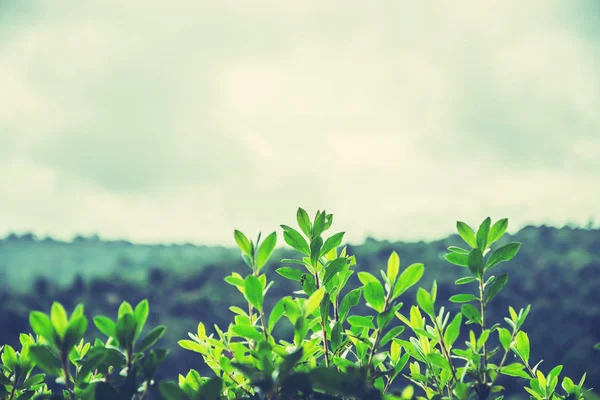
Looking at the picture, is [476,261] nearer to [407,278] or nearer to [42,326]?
[407,278]

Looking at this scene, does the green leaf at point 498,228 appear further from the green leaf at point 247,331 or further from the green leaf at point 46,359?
the green leaf at point 46,359

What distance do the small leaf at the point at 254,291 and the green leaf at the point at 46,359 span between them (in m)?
0.34

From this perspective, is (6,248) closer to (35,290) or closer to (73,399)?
(35,290)

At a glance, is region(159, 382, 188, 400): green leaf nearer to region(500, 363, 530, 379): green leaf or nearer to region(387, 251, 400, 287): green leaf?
region(387, 251, 400, 287): green leaf

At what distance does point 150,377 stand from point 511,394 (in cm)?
1096

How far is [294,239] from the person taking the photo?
3.39ft

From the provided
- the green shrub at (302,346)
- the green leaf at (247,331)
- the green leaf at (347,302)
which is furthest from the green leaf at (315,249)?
the green leaf at (247,331)

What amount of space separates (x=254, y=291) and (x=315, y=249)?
20cm

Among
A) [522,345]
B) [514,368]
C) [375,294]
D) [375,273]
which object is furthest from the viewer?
[375,273]

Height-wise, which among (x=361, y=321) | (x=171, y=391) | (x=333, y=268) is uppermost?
(x=333, y=268)

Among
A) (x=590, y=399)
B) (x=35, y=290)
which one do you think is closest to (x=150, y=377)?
(x=590, y=399)

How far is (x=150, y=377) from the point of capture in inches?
33.1

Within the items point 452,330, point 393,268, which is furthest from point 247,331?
point 452,330

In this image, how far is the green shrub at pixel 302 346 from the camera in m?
0.80
